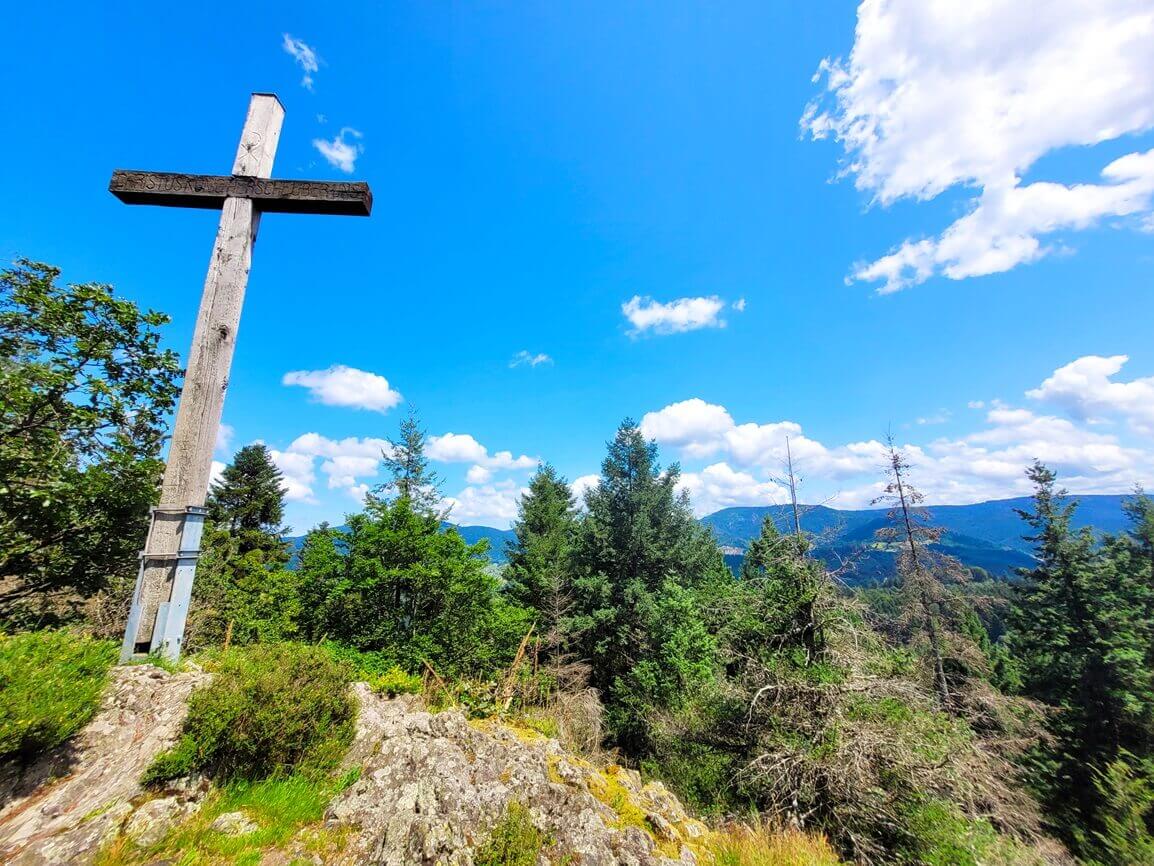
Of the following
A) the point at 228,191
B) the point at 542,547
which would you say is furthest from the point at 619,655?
the point at 228,191

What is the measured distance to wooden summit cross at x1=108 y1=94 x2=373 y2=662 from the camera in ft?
12.5

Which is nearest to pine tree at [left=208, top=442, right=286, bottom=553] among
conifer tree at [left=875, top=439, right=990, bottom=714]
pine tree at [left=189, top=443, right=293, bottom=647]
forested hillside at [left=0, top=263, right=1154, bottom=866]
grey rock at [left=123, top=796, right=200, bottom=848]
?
pine tree at [left=189, top=443, right=293, bottom=647]

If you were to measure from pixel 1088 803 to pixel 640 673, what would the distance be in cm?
1872

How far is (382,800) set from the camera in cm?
322

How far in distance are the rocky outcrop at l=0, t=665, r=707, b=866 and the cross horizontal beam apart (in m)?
4.49

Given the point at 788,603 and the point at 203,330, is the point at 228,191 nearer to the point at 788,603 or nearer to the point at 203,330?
the point at 203,330

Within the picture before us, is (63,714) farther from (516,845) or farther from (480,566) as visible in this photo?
(480,566)

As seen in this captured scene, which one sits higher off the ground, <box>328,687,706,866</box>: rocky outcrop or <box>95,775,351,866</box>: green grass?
<box>95,775,351,866</box>: green grass

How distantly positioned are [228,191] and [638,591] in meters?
19.3

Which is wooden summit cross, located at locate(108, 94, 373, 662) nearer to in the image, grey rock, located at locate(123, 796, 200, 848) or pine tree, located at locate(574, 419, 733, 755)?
grey rock, located at locate(123, 796, 200, 848)

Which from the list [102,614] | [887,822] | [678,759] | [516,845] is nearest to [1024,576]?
[678,759]

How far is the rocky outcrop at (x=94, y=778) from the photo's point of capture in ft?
7.07

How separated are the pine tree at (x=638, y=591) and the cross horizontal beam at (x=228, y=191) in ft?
56.5

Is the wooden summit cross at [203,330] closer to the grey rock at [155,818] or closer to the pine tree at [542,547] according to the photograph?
the grey rock at [155,818]
